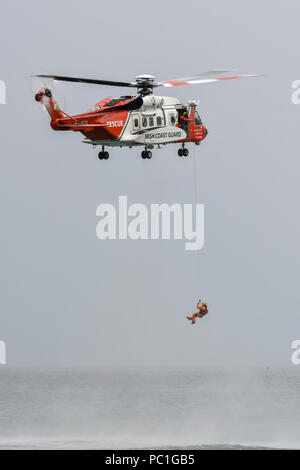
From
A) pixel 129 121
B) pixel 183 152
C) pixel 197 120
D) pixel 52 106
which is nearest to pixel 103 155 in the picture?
pixel 129 121

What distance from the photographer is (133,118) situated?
52.1 meters

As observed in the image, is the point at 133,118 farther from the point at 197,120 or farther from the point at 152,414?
the point at 152,414

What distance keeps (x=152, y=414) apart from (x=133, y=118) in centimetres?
4917

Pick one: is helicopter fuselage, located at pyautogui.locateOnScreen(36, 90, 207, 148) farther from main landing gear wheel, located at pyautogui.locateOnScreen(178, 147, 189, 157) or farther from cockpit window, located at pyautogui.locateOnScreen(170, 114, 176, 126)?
main landing gear wheel, located at pyautogui.locateOnScreen(178, 147, 189, 157)

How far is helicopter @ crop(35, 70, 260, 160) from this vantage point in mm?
50656

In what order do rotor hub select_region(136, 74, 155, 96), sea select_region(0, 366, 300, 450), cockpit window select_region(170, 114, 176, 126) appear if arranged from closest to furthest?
rotor hub select_region(136, 74, 155, 96) → cockpit window select_region(170, 114, 176, 126) → sea select_region(0, 366, 300, 450)

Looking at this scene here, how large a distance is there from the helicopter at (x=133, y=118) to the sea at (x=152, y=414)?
30.7m

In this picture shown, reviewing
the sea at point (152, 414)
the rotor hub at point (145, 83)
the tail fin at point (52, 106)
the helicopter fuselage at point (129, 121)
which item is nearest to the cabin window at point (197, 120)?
the helicopter fuselage at point (129, 121)

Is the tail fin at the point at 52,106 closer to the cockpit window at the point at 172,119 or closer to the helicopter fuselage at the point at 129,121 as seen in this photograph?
the helicopter fuselage at the point at 129,121

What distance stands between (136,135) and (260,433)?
40.4 metres

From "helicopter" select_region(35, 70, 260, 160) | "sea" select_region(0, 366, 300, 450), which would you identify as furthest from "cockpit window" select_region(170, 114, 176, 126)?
"sea" select_region(0, 366, 300, 450)

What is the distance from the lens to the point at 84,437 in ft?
289

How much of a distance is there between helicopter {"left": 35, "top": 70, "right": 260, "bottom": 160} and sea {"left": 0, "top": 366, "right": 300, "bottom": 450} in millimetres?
30736
